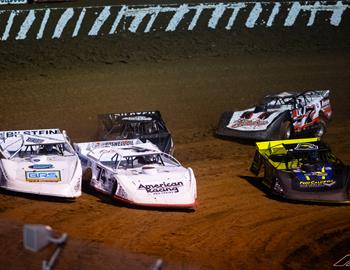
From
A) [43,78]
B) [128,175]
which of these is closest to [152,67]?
[43,78]

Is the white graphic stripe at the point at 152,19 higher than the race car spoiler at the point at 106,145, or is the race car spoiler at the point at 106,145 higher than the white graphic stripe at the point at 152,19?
the white graphic stripe at the point at 152,19

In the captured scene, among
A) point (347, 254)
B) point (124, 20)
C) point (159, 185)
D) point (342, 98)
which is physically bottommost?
point (347, 254)

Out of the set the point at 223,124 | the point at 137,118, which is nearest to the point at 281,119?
the point at 223,124

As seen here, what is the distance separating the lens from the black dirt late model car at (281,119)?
18.6m

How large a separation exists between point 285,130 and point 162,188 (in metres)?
6.28

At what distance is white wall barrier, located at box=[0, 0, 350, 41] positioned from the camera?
25.2 m

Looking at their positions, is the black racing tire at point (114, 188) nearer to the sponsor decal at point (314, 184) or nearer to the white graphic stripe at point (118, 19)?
the sponsor decal at point (314, 184)

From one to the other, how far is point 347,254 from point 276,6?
19117mm

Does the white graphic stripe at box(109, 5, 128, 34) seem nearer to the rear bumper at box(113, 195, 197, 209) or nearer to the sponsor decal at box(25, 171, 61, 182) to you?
the sponsor decal at box(25, 171, 61, 182)

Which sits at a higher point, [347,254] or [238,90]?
[238,90]

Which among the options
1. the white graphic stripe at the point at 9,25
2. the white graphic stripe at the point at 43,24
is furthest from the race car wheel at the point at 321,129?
the white graphic stripe at the point at 9,25

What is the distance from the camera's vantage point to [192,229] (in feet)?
40.8

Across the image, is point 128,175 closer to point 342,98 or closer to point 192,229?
point 192,229

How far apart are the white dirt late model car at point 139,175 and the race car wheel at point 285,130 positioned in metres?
4.54
